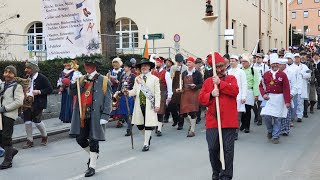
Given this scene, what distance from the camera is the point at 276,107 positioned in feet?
34.3

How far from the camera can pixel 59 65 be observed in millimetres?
15781

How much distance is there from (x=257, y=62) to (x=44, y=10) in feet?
20.2

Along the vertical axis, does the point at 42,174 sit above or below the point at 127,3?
below

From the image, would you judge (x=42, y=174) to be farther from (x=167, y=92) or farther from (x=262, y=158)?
(x=167, y=92)

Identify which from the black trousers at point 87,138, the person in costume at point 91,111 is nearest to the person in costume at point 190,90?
the person in costume at point 91,111

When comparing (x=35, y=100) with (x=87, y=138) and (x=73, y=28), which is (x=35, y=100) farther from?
(x=87, y=138)

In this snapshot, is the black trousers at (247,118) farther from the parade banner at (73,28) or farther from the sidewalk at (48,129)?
the sidewalk at (48,129)

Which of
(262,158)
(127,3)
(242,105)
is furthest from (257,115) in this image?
(127,3)

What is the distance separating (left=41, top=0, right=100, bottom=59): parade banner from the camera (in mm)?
11320

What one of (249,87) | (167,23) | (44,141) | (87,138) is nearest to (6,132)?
(87,138)

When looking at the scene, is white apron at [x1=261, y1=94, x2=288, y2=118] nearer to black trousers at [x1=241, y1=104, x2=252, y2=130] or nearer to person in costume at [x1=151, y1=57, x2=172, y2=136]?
black trousers at [x1=241, y1=104, x2=252, y2=130]

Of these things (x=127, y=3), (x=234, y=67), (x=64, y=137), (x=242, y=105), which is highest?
(x=127, y=3)

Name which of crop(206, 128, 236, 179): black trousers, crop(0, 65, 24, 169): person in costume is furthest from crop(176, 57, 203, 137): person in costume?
crop(206, 128, 236, 179): black trousers

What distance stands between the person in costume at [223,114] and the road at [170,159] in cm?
98
